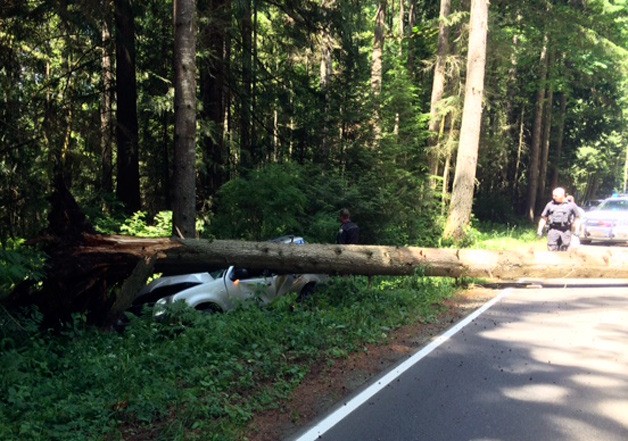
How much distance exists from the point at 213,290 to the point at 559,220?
27.2ft

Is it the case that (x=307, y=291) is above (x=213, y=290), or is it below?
below

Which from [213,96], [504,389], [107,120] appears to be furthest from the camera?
[213,96]

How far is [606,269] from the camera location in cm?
1198

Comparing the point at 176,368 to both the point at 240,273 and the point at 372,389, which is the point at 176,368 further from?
the point at 240,273

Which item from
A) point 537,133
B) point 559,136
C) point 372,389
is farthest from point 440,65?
point 372,389

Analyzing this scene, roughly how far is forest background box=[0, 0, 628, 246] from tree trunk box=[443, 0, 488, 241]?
3.77 ft

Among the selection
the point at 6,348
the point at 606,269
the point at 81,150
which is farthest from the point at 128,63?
the point at 606,269

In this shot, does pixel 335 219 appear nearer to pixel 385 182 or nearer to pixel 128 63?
pixel 385 182

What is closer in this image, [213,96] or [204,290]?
[204,290]

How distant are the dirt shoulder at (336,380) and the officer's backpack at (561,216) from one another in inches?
175

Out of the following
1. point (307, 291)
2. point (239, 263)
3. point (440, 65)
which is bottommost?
point (307, 291)

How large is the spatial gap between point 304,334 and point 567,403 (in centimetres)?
344

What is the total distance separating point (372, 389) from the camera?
586 cm

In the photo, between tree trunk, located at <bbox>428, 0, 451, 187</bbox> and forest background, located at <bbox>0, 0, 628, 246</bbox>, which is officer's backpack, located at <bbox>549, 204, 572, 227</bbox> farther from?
tree trunk, located at <bbox>428, 0, 451, 187</bbox>
